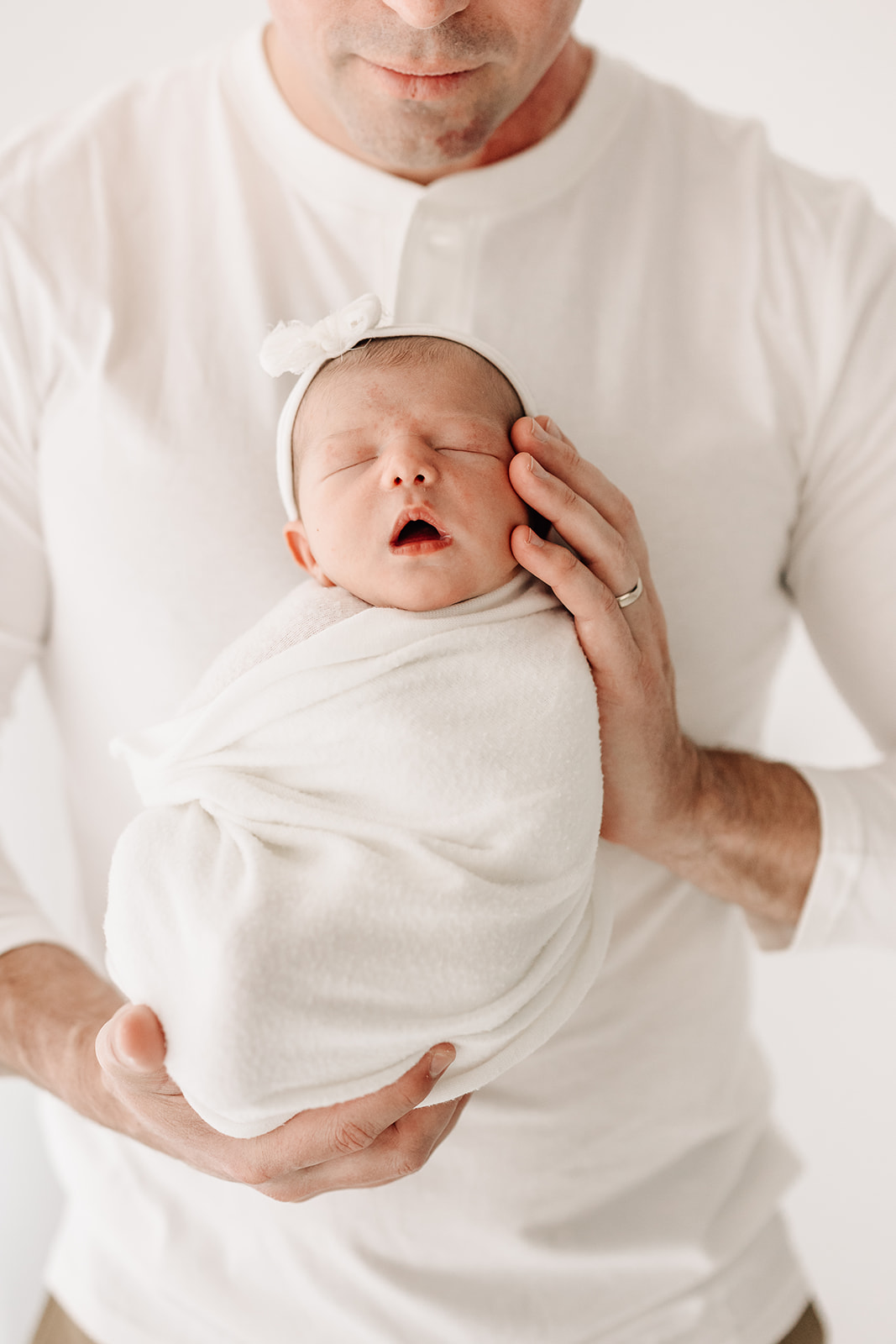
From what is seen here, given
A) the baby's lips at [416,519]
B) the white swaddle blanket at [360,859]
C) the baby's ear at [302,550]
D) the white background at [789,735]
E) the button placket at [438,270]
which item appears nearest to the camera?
the white swaddle blanket at [360,859]

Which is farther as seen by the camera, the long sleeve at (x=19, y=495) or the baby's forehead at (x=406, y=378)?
the long sleeve at (x=19, y=495)

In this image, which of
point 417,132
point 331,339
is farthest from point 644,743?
point 417,132

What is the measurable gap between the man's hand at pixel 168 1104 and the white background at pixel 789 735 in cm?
89

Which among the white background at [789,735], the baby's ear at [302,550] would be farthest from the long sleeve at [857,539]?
the white background at [789,735]

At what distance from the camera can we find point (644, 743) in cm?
107

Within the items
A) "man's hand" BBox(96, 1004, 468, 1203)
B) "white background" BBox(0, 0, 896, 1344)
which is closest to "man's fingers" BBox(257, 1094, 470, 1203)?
"man's hand" BBox(96, 1004, 468, 1203)

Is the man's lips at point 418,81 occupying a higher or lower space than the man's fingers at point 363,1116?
higher

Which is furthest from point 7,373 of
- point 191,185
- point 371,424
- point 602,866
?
point 602,866

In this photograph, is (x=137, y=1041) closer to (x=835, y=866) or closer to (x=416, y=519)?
(x=416, y=519)

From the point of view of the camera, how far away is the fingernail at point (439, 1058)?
87 centimetres

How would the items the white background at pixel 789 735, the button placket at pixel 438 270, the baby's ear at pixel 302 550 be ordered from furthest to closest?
the white background at pixel 789 735, the button placket at pixel 438 270, the baby's ear at pixel 302 550

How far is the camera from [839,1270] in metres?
2.26

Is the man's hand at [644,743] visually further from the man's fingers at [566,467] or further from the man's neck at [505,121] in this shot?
the man's neck at [505,121]

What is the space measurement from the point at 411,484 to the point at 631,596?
24 cm
